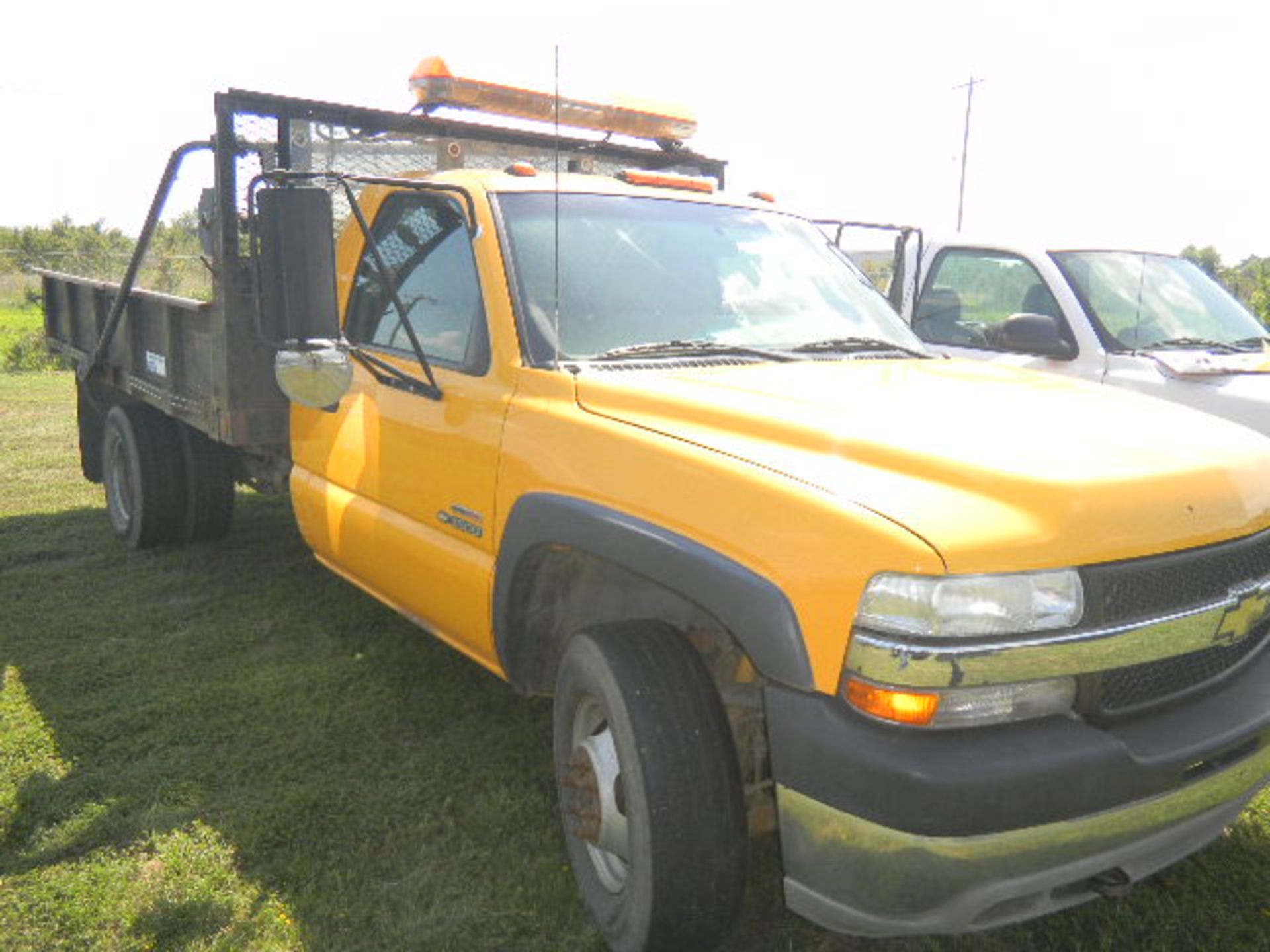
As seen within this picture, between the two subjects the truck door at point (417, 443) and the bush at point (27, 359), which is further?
the bush at point (27, 359)

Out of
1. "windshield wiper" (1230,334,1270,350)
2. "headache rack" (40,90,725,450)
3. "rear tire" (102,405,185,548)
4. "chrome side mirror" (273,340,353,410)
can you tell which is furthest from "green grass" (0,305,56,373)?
"windshield wiper" (1230,334,1270,350)

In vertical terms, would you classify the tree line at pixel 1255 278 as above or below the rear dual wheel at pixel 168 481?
above

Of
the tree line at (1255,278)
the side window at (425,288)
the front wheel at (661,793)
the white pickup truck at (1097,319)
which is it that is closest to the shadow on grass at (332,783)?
the front wheel at (661,793)

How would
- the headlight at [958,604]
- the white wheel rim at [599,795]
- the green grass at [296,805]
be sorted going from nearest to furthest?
the headlight at [958,604], the white wheel rim at [599,795], the green grass at [296,805]

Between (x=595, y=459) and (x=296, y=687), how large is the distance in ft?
6.99

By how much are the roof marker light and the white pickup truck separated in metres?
1.23

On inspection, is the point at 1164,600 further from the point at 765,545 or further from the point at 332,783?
the point at 332,783

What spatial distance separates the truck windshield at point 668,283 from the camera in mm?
3164

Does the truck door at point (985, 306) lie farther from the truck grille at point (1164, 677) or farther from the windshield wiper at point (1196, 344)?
the truck grille at point (1164, 677)

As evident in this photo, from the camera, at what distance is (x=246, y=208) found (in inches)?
168

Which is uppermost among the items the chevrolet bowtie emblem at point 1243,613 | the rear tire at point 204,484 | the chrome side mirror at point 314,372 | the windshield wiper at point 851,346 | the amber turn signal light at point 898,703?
the windshield wiper at point 851,346

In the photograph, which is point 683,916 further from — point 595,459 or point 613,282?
point 613,282

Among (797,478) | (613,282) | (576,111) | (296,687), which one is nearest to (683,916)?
(797,478)

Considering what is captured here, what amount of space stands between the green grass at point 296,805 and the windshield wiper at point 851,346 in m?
1.49
